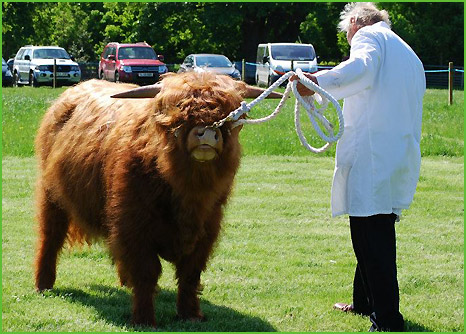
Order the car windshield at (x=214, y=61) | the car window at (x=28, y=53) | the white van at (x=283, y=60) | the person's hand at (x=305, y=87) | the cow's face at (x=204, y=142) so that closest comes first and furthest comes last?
the cow's face at (x=204, y=142)
the person's hand at (x=305, y=87)
the car windshield at (x=214, y=61)
the white van at (x=283, y=60)
the car window at (x=28, y=53)

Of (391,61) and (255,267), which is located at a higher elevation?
(391,61)

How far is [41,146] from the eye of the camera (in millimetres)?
6824

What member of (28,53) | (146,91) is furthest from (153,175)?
(28,53)

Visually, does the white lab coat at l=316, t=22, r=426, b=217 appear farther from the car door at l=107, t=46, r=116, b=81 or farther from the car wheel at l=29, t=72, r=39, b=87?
the car wheel at l=29, t=72, r=39, b=87

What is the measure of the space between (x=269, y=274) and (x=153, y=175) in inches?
81.4

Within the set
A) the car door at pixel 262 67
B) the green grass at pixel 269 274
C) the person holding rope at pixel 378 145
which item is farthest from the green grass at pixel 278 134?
the car door at pixel 262 67

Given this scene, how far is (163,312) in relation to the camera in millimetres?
5871

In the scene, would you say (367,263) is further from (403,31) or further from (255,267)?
(403,31)

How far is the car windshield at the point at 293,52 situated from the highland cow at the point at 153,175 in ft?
90.3

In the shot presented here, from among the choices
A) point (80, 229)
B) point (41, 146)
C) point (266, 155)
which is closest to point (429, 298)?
point (80, 229)

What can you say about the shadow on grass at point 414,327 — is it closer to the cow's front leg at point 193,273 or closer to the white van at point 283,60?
the cow's front leg at point 193,273

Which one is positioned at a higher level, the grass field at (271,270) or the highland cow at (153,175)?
the highland cow at (153,175)

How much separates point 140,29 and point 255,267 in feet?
135

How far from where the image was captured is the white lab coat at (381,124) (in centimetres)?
500
